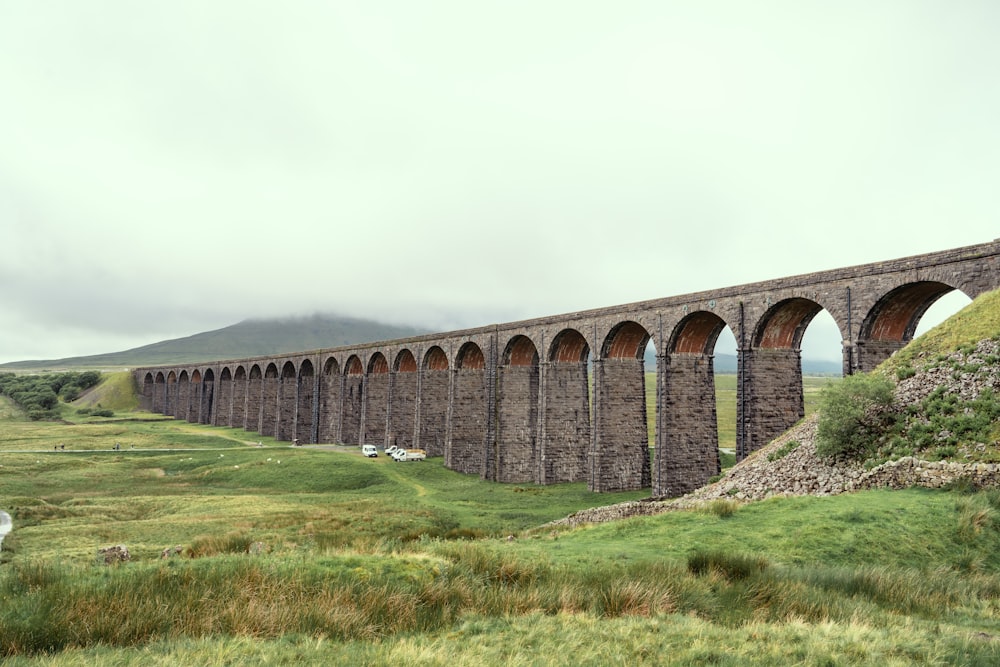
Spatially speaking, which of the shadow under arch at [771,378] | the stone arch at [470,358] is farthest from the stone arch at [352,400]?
the shadow under arch at [771,378]

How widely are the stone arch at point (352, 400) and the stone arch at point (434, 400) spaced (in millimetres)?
12795

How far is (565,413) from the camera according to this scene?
37844mm

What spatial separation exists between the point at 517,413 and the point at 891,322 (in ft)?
79.8

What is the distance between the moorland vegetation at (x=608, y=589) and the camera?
641cm

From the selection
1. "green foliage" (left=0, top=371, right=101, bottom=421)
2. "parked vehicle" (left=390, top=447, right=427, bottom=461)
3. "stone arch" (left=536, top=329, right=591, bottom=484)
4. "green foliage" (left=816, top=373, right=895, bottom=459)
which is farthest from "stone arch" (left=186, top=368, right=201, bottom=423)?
"green foliage" (left=816, top=373, right=895, bottom=459)

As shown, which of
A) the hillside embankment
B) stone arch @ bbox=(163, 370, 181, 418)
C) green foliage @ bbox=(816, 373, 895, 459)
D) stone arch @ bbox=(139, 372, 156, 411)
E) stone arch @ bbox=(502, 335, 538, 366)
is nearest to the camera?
the hillside embankment

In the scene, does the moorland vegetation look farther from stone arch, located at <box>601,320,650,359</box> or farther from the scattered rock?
stone arch, located at <box>601,320,650,359</box>

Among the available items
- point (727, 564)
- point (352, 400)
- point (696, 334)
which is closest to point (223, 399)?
point (352, 400)

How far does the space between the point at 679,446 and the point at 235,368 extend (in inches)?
2788

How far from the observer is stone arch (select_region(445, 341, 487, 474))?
145 feet

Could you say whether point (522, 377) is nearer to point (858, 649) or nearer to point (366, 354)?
point (366, 354)

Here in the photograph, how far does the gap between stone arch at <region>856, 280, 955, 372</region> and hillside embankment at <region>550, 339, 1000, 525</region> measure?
296 centimetres

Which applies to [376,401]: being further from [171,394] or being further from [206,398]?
[171,394]

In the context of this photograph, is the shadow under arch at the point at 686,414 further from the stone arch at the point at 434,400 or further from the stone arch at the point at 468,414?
the stone arch at the point at 434,400
